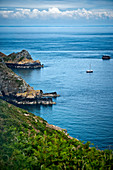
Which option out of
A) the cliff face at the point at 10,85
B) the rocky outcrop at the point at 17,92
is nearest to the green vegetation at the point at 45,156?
the rocky outcrop at the point at 17,92

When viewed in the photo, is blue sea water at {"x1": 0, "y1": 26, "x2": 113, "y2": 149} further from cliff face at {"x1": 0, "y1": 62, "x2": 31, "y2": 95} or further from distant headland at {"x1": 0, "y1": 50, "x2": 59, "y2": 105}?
cliff face at {"x1": 0, "y1": 62, "x2": 31, "y2": 95}

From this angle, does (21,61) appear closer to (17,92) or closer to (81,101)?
(17,92)

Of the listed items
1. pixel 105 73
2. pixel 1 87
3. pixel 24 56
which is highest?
pixel 24 56

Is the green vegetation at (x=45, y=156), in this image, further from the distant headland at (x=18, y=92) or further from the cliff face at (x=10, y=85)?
the cliff face at (x=10, y=85)

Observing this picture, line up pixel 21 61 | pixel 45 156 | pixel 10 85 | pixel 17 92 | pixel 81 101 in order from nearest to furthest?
pixel 45 156
pixel 81 101
pixel 17 92
pixel 10 85
pixel 21 61

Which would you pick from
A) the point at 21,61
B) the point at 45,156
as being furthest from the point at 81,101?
the point at 21,61

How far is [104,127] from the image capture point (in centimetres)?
4728

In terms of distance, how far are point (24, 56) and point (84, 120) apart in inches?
2985

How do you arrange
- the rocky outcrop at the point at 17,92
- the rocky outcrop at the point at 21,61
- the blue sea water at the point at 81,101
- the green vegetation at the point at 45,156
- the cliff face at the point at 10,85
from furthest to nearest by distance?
the rocky outcrop at the point at 21,61
the cliff face at the point at 10,85
the rocky outcrop at the point at 17,92
the blue sea water at the point at 81,101
the green vegetation at the point at 45,156

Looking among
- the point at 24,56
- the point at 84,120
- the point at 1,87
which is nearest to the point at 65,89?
the point at 1,87

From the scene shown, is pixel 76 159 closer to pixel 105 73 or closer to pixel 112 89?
pixel 112 89

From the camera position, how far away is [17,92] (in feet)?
211

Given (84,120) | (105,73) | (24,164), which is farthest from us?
(105,73)

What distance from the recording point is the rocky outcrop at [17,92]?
6294 cm
